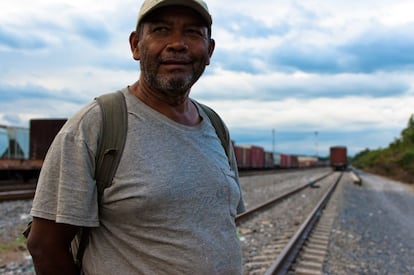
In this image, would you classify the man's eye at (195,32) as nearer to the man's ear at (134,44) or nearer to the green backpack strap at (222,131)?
the man's ear at (134,44)

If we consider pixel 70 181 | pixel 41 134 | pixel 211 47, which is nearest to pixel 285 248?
pixel 211 47

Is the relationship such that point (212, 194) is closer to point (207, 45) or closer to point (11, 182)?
point (207, 45)

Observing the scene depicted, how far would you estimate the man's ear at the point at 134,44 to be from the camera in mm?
1837

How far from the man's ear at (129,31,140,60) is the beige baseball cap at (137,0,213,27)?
98mm

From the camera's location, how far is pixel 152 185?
154 centimetres

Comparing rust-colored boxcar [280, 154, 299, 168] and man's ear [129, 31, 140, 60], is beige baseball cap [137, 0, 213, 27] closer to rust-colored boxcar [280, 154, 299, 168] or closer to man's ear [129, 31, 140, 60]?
man's ear [129, 31, 140, 60]

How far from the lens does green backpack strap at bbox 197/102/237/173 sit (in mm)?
2037

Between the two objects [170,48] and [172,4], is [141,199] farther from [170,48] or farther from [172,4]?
[172,4]

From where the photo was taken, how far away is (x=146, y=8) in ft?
5.55

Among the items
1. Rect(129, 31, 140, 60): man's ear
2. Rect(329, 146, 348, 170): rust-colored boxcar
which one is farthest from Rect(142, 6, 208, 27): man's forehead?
Rect(329, 146, 348, 170): rust-colored boxcar

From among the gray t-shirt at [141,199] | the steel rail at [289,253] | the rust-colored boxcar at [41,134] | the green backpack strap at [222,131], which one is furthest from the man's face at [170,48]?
the rust-colored boxcar at [41,134]

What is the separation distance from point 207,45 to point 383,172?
53.4 m

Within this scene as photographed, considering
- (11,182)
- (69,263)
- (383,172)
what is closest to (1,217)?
(69,263)

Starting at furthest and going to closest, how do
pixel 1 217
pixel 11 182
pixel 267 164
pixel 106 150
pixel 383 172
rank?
pixel 267 164
pixel 383 172
pixel 11 182
pixel 1 217
pixel 106 150
